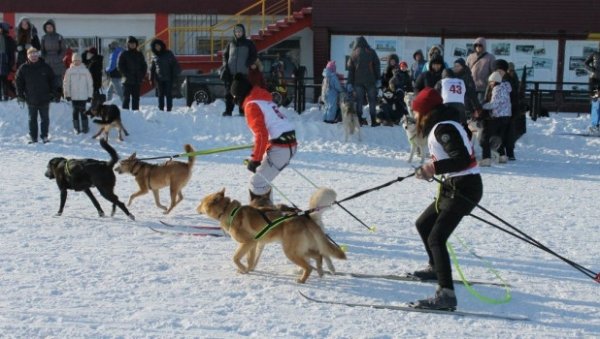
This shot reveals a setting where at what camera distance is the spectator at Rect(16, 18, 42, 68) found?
16547mm

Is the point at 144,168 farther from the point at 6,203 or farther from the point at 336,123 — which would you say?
the point at 336,123

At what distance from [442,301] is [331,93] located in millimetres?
10819

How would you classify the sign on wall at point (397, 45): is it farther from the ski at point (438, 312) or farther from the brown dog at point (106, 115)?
the ski at point (438, 312)

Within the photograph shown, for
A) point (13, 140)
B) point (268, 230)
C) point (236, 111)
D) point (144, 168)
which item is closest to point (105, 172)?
point (144, 168)

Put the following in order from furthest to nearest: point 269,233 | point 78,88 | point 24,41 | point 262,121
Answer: point 24,41
point 78,88
point 262,121
point 269,233

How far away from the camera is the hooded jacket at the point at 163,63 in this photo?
15969mm

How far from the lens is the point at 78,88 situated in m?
15.0

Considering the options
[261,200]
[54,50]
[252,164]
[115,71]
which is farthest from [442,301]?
[115,71]

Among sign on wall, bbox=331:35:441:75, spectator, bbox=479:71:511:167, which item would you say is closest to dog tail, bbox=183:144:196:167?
spectator, bbox=479:71:511:167

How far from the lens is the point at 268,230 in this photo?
246 inches

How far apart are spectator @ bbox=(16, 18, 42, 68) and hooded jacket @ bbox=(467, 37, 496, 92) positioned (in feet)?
29.4

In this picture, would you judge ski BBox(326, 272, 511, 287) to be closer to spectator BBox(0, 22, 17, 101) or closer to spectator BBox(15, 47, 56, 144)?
spectator BBox(15, 47, 56, 144)

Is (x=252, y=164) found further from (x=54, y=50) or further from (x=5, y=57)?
(x=5, y=57)

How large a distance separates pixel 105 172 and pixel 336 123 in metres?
7.82
